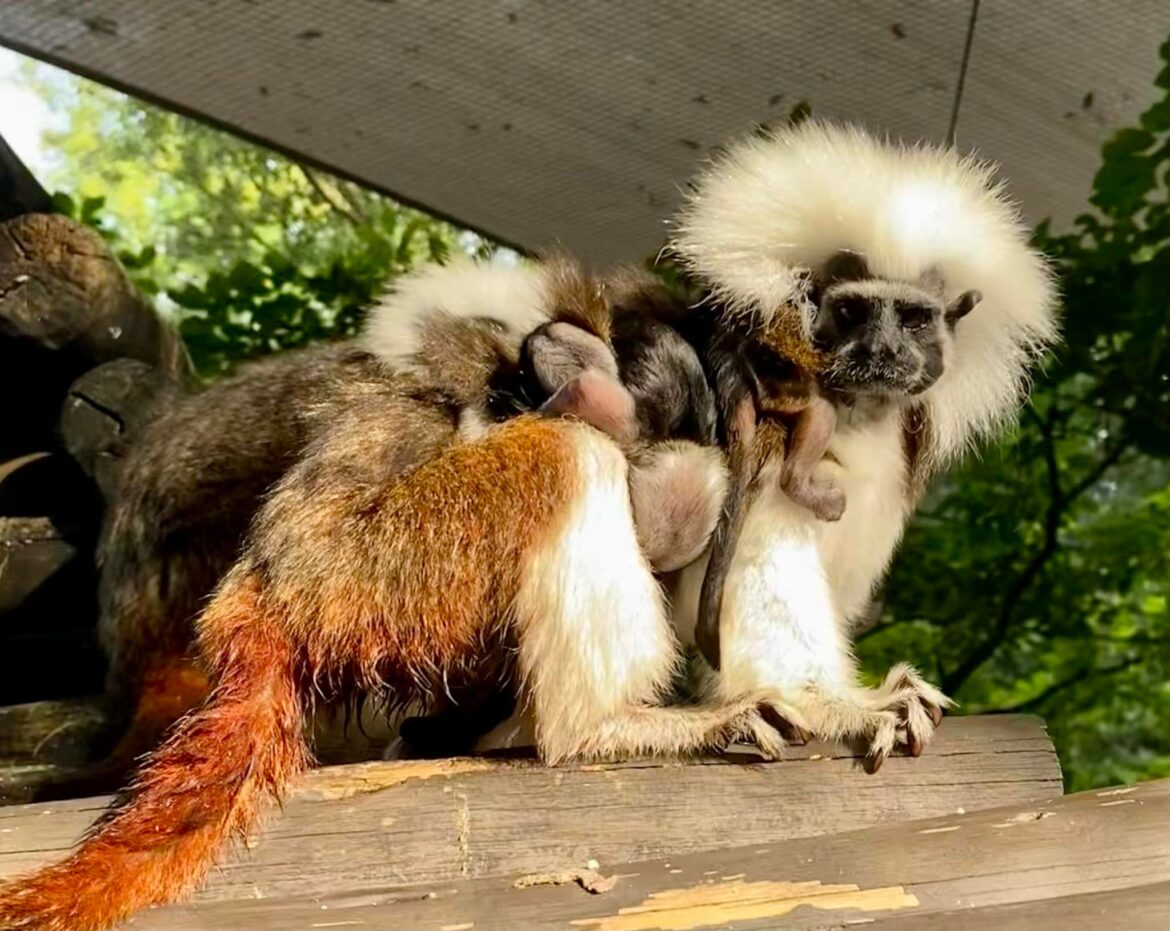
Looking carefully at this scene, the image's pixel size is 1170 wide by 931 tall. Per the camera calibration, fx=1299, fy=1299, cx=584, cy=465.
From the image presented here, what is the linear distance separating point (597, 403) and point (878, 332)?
0.55 meters

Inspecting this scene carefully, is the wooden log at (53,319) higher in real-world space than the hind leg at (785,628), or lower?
lower

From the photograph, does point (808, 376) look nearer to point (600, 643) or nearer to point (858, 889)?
point (600, 643)

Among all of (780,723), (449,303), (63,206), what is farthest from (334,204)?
(780,723)

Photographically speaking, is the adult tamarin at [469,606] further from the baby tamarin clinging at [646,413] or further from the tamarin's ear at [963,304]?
the tamarin's ear at [963,304]

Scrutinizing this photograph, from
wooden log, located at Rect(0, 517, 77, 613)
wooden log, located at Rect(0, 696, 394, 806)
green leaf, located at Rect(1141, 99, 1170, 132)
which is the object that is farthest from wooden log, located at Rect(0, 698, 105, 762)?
green leaf, located at Rect(1141, 99, 1170, 132)

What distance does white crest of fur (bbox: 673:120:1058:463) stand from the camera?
2525mm

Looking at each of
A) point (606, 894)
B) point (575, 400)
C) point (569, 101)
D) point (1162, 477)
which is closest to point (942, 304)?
point (575, 400)

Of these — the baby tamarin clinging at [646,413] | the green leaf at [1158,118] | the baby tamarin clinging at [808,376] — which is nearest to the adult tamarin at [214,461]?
the baby tamarin clinging at [646,413]

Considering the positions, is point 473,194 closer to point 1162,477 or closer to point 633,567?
point 633,567

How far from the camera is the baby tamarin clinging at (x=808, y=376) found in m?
2.42

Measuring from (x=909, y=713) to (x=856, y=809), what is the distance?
0.66 feet

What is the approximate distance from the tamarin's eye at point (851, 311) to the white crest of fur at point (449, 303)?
577 millimetres

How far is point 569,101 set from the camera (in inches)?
155

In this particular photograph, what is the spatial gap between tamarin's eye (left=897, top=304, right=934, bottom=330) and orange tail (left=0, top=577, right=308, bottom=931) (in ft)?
4.24
